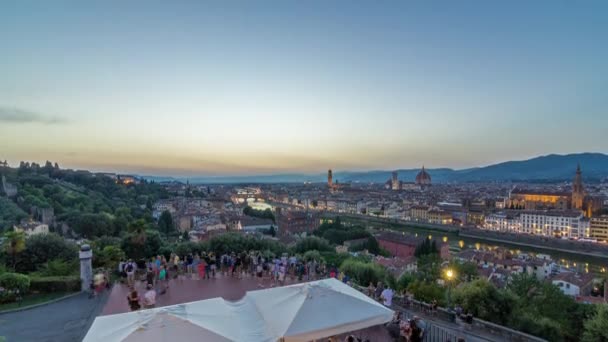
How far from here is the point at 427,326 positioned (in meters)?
7.32

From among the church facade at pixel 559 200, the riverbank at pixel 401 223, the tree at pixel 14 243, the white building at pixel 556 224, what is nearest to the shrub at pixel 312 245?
the tree at pixel 14 243

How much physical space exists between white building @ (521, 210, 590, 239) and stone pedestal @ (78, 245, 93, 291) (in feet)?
223

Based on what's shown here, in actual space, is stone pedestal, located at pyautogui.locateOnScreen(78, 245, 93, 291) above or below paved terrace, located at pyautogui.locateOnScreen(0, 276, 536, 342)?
above

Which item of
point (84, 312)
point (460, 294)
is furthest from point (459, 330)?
point (84, 312)

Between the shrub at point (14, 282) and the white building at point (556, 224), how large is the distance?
69367 mm

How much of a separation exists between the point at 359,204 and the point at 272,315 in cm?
9385

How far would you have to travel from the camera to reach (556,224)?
61.8 m

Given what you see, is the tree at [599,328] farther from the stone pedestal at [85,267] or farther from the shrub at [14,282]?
the shrub at [14,282]

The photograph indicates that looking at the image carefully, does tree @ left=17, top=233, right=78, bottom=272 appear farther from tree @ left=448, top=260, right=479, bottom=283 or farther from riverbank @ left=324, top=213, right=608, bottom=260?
riverbank @ left=324, top=213, right=608, bottom=260

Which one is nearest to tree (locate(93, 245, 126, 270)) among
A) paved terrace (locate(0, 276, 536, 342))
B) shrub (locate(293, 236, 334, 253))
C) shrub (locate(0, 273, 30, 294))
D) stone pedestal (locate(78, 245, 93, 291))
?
stone pedestal (locate(78, 245, 93, 291))

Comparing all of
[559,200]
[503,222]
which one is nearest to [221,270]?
[503,222]

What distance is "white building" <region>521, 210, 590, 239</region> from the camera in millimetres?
58469

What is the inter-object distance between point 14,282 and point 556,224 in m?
72.2

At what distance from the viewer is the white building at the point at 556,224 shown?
58.5 m
